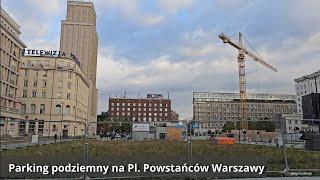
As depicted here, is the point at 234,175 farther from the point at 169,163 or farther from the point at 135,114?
the point at 135,114

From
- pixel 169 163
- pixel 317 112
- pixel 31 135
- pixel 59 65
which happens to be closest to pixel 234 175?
pixel 169 163

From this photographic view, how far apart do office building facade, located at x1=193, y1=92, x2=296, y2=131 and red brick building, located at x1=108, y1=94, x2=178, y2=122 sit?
20009 millimetres

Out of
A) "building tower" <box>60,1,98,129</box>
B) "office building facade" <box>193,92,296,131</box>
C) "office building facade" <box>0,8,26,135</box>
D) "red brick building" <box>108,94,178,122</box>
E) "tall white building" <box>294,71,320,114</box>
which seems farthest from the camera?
"office building facade" <box>193,92,296,131</box>

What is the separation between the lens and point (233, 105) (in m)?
186

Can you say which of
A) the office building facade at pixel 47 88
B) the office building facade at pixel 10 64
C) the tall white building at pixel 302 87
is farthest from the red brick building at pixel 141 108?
the office building facade at pixel 10 64

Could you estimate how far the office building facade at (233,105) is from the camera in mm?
184750

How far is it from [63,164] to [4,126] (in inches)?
127

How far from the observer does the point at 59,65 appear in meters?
98.1

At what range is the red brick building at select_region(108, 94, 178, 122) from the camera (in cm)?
17425

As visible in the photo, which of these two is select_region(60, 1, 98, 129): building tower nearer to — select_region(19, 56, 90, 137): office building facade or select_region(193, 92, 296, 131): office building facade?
select_region(19, 56, 90, 137): office building facade

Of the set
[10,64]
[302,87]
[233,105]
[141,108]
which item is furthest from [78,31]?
[302,87]

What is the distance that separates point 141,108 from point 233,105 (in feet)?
176

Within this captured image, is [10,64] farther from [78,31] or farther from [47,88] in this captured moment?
[78,31]

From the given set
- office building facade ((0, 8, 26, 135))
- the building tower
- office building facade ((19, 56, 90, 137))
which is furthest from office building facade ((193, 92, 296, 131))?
office building facade ((0, 8, 26, 135))
